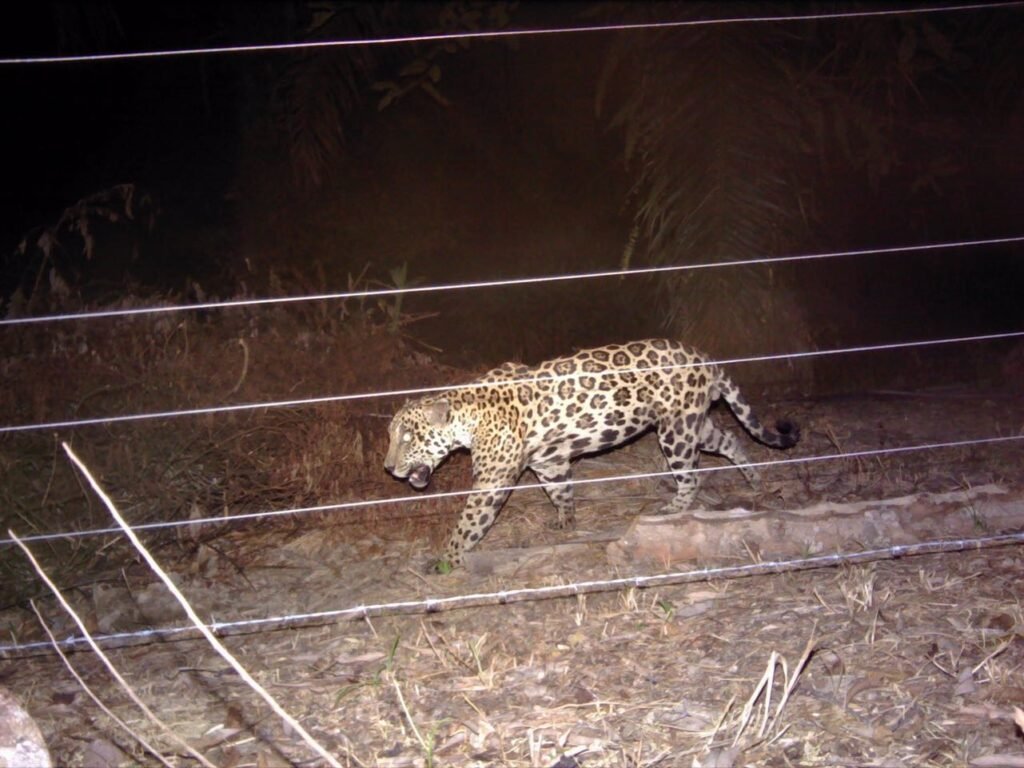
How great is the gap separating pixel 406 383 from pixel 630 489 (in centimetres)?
140

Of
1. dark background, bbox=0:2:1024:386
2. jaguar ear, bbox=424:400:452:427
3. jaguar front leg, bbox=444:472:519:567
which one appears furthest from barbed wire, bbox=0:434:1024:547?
dark background, bbox=0:2:1024:386

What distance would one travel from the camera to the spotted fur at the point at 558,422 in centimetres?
585

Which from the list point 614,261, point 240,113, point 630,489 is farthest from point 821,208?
point 240,113

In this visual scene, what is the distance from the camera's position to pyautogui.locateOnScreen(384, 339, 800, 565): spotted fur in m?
5.85

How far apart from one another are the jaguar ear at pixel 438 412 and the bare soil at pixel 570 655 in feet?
1.64

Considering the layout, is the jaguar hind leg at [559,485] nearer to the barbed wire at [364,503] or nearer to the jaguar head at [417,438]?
the barbed wire at [364,503]

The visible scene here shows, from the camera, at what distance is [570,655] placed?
4.28m

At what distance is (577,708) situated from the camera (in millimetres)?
3863

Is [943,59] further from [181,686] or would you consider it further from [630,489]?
[181,686]

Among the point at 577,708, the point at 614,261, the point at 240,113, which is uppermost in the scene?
the point at 240,113

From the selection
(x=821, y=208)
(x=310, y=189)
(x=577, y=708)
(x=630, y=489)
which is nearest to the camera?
(x=577, y=708)

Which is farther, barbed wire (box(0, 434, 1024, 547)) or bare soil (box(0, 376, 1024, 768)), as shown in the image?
barbed wire (box(0, 434, 1024, 547))

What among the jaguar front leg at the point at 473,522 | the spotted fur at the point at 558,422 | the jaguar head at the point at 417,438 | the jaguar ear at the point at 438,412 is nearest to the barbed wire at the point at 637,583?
the jaguar front leg at the point at 473,522

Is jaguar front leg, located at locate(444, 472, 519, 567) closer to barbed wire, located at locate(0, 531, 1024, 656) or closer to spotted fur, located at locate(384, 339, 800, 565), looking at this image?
spotted fur, located at locate(384, 339, 800, 565)
